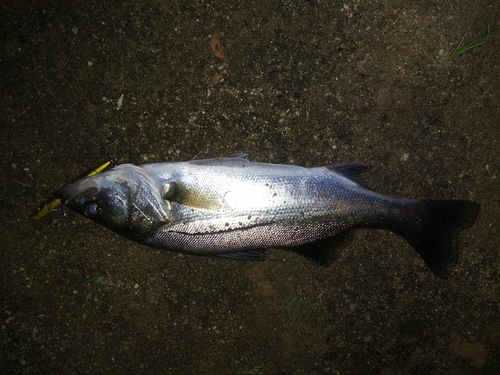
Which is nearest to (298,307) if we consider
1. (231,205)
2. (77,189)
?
(231,205)

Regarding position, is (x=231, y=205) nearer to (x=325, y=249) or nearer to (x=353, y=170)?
(x=325, y=249)

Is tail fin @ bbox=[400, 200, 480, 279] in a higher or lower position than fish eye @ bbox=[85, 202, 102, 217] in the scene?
lower

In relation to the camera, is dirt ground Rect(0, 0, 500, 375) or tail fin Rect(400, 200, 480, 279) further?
dirt ground Rect(0, 0, 500, 375)

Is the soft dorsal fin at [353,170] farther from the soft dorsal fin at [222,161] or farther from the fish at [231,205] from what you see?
the soft dorsal fin at [222,161]

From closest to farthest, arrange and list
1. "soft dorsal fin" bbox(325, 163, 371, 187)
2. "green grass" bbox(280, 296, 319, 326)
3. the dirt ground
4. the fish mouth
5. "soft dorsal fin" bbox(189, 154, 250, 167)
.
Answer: the fish mouth, "soft dorsal fin" bbox(189, 154, 250, 167), "soft dorsal fin" bbox(325, 163, 371, 187), the dirt ground, "green grass" bbox(280, 296, 319, 326)

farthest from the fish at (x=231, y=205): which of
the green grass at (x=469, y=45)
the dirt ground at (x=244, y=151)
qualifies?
the green grass at (x=469, y=45)

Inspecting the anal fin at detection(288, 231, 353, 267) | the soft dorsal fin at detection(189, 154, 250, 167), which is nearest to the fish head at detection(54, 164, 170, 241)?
the soft dorsal fin at detection(189, 154, 250, 167)

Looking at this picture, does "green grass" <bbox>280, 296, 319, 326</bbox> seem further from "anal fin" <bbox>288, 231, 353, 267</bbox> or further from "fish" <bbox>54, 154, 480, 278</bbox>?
"fish" <bbox>54, 154, 480, 278</bbox>
